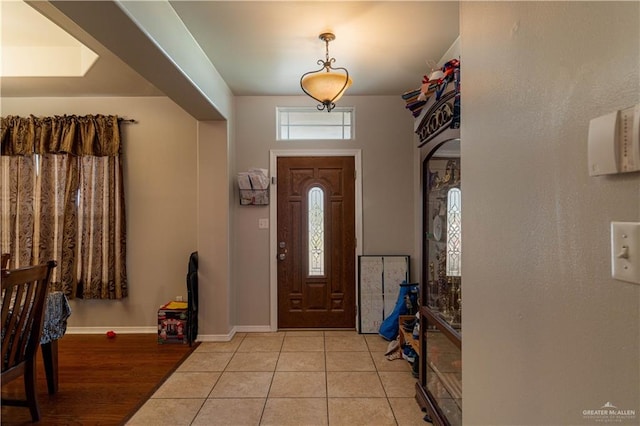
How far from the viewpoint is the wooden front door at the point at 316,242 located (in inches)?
143

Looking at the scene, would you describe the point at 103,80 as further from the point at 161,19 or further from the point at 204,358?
the point at 204,358

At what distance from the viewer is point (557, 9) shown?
77 centimetres

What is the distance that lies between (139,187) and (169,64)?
202cm

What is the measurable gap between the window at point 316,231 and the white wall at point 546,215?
2.51 metres

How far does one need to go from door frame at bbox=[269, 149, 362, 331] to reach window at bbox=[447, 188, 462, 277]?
168 cm

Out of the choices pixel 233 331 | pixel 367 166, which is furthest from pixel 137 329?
pixel 367 166

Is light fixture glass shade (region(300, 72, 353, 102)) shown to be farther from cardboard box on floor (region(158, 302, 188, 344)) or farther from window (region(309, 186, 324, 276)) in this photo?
cardboard box on floor (region(158, 302, 188, 344))

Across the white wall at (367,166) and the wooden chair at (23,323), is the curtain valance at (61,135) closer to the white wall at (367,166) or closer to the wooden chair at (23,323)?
the white wall at (367,166)

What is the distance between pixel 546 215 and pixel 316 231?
9.60 ft

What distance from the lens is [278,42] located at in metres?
2.50

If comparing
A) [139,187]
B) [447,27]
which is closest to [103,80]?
[139,187]

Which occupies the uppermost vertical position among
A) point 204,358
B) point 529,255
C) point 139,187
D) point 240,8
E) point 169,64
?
point 240,8

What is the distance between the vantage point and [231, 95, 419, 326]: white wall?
11.9 feet

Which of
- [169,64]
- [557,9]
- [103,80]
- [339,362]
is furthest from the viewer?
[103,80]
